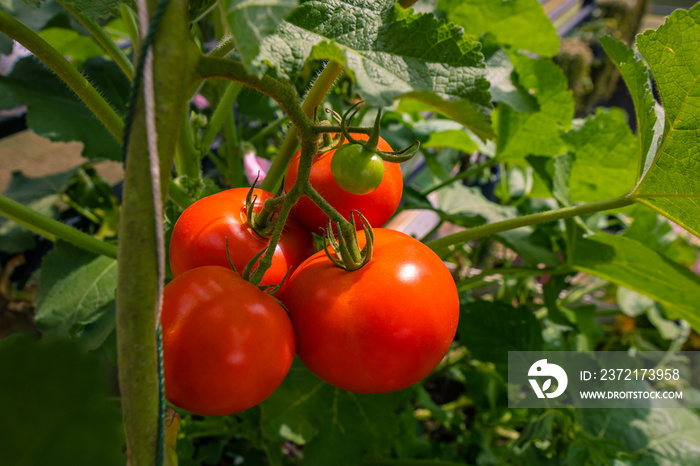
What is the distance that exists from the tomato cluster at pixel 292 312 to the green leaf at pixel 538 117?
0.46 metres

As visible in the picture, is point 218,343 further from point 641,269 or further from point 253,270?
point 641,269

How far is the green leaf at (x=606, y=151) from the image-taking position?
0.82 metres

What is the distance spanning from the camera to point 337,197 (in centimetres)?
49

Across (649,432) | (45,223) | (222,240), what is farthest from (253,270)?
(649,432)

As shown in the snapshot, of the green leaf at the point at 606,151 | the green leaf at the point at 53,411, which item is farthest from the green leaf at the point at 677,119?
the green leaf at the point at 53,411

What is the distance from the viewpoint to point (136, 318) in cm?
27

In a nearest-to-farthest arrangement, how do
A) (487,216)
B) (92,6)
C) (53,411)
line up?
(53,411), (92,6), (487,216)

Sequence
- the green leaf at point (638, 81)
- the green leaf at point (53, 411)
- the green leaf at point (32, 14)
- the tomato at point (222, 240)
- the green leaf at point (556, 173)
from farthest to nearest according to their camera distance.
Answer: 1. the green leaf at point (32, 14)
2. the green leaf at point (556, 173)
3. the green leaf at point (638, 81)
4. the tomato at point (222, 240)
5. the green leaf at point (53, 411)

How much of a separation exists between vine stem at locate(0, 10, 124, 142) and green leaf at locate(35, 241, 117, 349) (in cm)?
26

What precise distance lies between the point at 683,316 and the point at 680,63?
426 mm

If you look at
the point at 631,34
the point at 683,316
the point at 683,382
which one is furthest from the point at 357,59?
the point at 631,34

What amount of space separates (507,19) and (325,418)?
708 mm

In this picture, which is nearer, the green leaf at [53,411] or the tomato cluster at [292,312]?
the green leaf at [53,411]

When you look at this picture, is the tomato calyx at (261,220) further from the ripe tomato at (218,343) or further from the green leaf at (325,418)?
the green leaf at (325,418)
